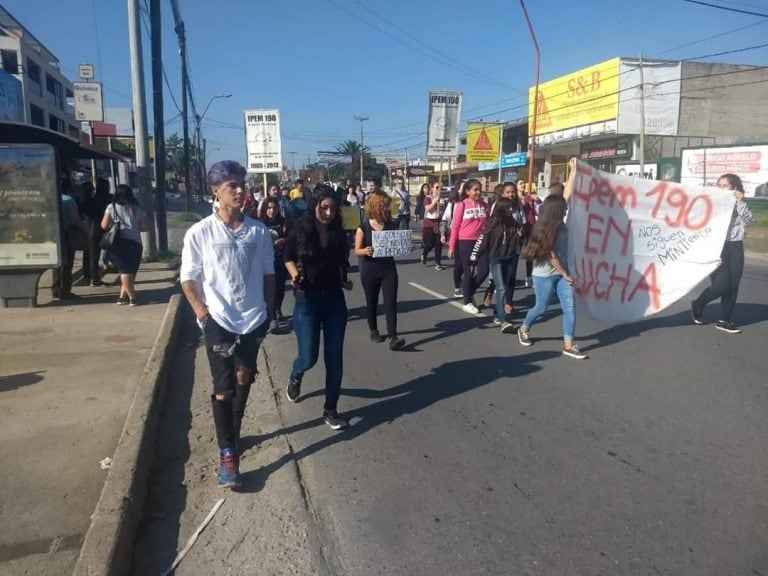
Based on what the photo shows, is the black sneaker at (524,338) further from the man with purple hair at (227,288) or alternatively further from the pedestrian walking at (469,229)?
the man with purple hair at (227,288)

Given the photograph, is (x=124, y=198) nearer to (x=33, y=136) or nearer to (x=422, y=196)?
(x=33, y=136)

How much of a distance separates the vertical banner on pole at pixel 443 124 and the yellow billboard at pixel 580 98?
19234mm

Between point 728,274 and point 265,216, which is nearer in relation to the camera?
point 728,274

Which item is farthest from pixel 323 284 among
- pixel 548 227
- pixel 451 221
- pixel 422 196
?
pixel 422 196

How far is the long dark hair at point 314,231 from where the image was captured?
14.9ft

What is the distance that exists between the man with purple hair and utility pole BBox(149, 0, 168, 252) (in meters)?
11.6

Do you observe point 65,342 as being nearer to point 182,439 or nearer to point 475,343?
point 182,439

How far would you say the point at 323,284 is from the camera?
4.52 meters

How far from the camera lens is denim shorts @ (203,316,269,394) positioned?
350 cm

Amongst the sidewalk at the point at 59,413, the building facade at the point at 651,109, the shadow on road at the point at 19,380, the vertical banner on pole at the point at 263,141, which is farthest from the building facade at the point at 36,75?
the shadow on road at the point at 19,380

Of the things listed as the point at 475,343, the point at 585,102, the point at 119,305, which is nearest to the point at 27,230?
the point at 119,305

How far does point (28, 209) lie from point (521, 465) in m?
7.32

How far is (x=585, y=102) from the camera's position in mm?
37281

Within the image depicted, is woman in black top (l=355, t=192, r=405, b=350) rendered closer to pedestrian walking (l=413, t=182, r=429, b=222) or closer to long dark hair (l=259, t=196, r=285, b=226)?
long dark hair (l=259, t=196, r=285, b=226)
